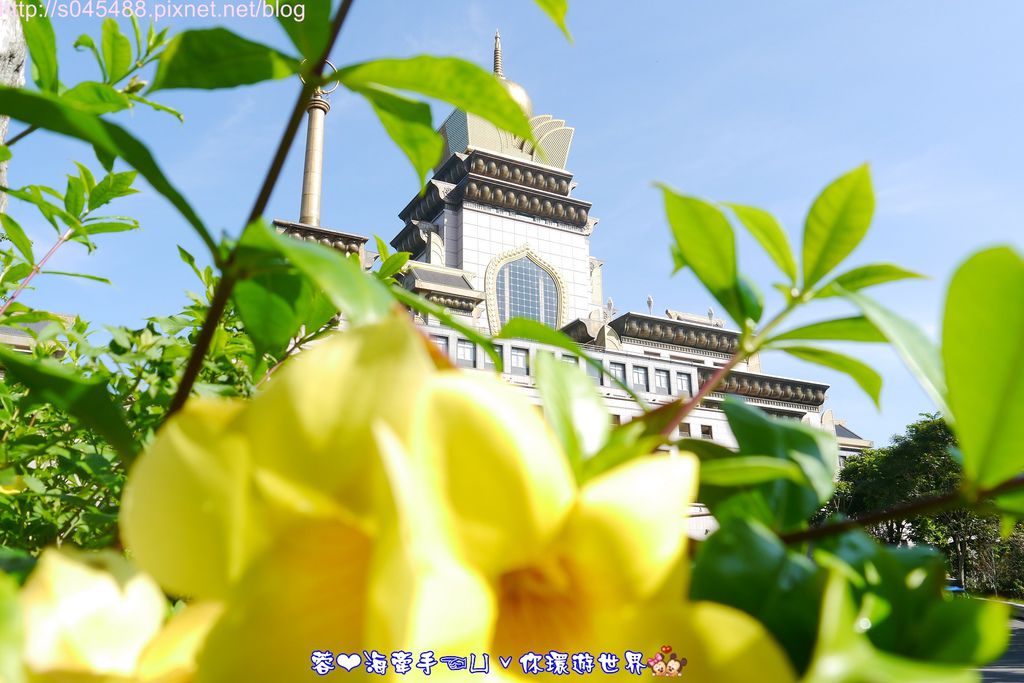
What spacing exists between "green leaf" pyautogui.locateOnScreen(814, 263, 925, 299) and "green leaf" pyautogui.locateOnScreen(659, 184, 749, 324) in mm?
29

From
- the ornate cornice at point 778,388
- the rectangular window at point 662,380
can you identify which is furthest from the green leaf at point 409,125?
the ornate cornice at point 778,388

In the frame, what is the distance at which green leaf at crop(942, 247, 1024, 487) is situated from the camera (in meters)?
0.12

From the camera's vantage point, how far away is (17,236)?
646 mm

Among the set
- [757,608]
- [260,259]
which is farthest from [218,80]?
[757,608]

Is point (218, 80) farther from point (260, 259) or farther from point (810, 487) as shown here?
point (810, 487)

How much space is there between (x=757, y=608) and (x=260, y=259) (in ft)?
0.40

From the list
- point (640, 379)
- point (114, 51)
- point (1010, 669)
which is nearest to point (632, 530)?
point (114, 51)

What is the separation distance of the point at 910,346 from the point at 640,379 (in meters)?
10.6

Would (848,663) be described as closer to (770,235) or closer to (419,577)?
(419,577)

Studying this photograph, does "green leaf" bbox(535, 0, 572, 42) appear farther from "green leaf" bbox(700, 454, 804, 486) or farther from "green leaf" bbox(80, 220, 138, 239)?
"green leaf" bbox(80, 220, 138, 239)

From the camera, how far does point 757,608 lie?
11 cm

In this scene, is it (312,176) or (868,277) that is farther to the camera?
(312,176)

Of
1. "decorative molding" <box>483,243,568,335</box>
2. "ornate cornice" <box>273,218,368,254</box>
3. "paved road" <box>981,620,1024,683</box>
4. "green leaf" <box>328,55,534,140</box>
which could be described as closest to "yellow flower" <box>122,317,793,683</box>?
"green leaf" <box>328,55,534,140</box>

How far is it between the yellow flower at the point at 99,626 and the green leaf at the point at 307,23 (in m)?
0.13
